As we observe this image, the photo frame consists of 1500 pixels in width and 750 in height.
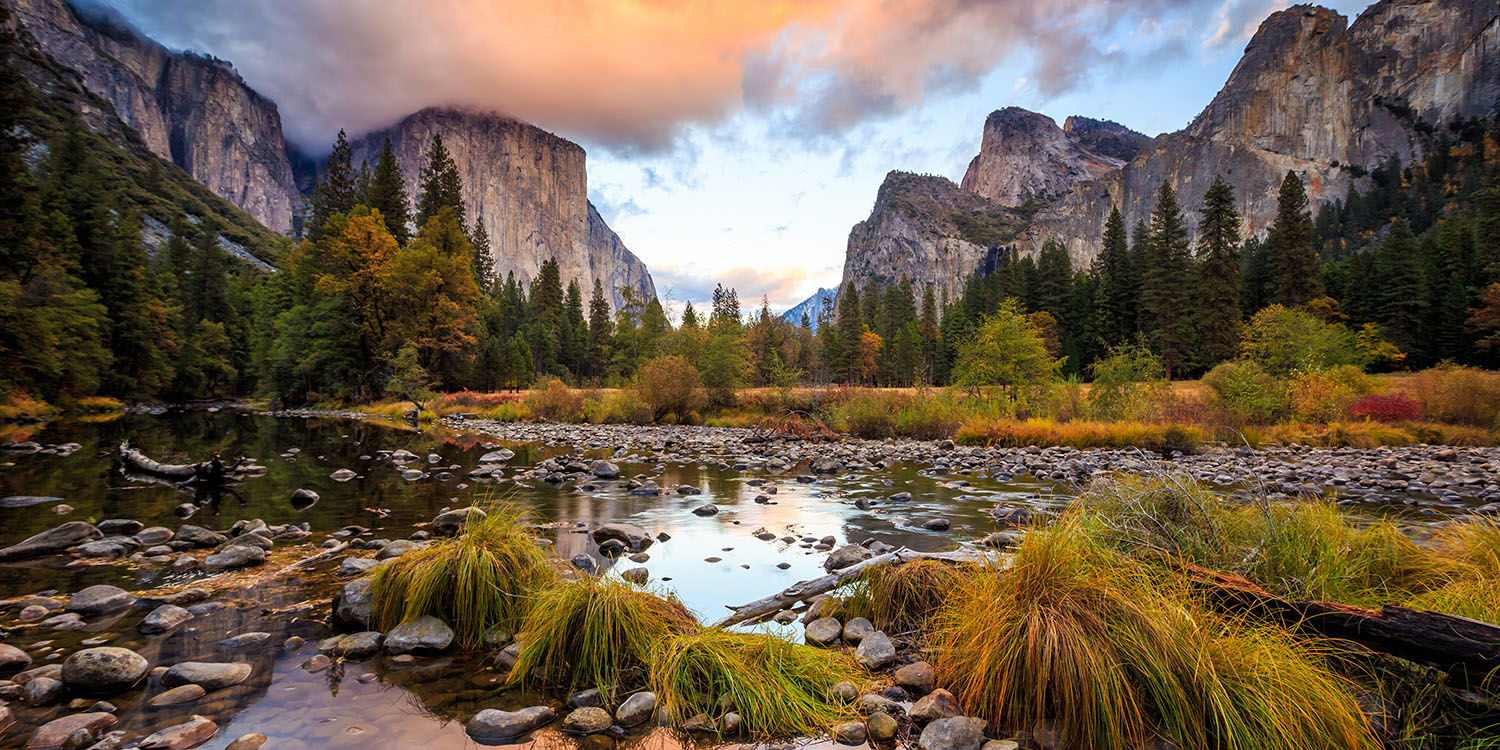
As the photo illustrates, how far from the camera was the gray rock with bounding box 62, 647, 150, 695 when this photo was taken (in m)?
3.42

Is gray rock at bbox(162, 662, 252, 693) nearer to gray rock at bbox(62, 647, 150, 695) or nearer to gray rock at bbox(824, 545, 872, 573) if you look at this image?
gray rock at bbox(62, 647, 150, 695)

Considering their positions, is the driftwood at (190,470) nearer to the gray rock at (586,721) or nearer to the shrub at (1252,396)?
the gray rock at (586,721)

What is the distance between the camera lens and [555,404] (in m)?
32.0

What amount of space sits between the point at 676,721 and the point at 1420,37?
241 meters

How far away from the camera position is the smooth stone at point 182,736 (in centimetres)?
290

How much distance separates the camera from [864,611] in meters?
4.73

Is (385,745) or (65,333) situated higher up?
(65,333)

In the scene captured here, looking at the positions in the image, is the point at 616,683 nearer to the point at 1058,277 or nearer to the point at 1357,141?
the point at 1058,277

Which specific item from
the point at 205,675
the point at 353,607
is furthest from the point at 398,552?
the point at 205,675

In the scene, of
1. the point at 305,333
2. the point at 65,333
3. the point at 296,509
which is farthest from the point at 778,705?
the point at 305,333

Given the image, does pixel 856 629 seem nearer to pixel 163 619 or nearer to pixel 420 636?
pixel 420 636

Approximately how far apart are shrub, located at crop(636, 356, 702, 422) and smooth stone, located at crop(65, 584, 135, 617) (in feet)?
78.2

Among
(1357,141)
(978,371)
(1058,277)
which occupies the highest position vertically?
(1357,141)

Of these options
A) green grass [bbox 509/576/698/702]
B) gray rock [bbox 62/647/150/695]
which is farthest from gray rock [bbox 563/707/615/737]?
gray rock [bbox 62/647/150/695]
